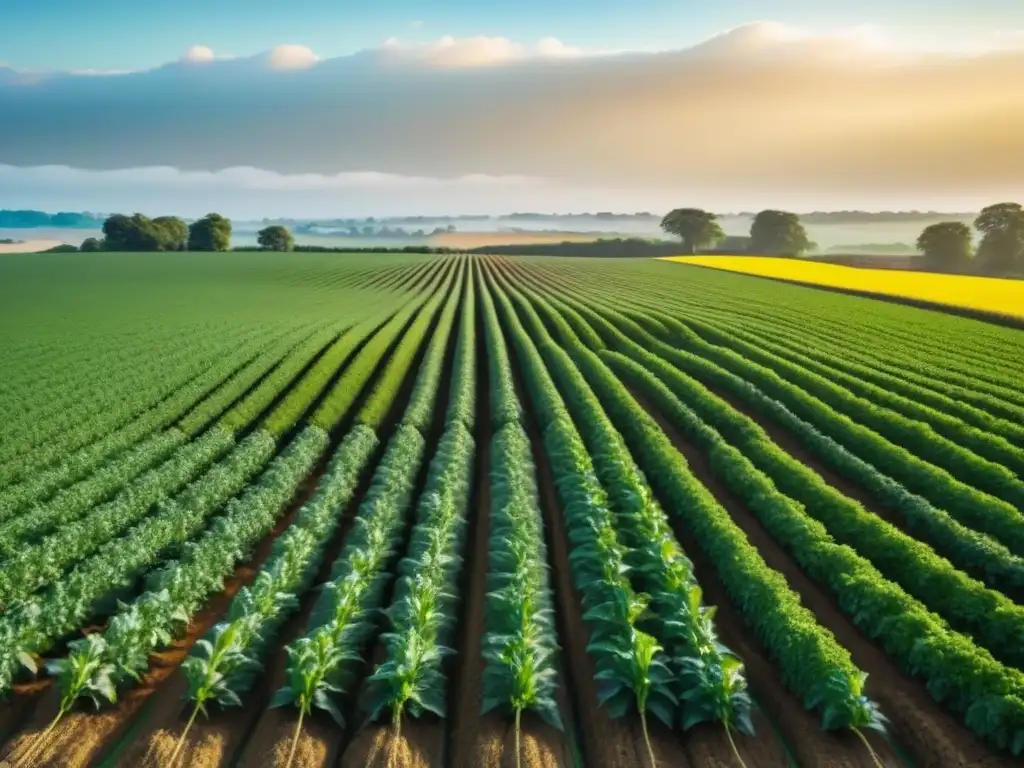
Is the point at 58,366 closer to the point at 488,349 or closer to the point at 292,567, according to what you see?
the point at 488,349

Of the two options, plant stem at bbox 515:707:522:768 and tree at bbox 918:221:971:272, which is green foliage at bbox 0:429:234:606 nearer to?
plant stem at bbox 515:707:522:768

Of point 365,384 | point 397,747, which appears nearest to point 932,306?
point 365,384

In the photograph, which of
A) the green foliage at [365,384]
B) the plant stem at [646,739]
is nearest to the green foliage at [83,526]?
the green foliage at [365,384]

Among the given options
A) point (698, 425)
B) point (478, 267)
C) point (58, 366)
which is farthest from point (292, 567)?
point (478, 267)

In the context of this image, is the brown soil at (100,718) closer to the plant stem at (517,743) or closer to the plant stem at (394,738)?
the plant stem at (394,738)

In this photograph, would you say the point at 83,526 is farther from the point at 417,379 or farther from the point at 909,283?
the point at 909,283

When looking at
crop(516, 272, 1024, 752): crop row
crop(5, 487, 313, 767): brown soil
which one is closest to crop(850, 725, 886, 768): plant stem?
crop(516, 272, 1024, 752): crop row
